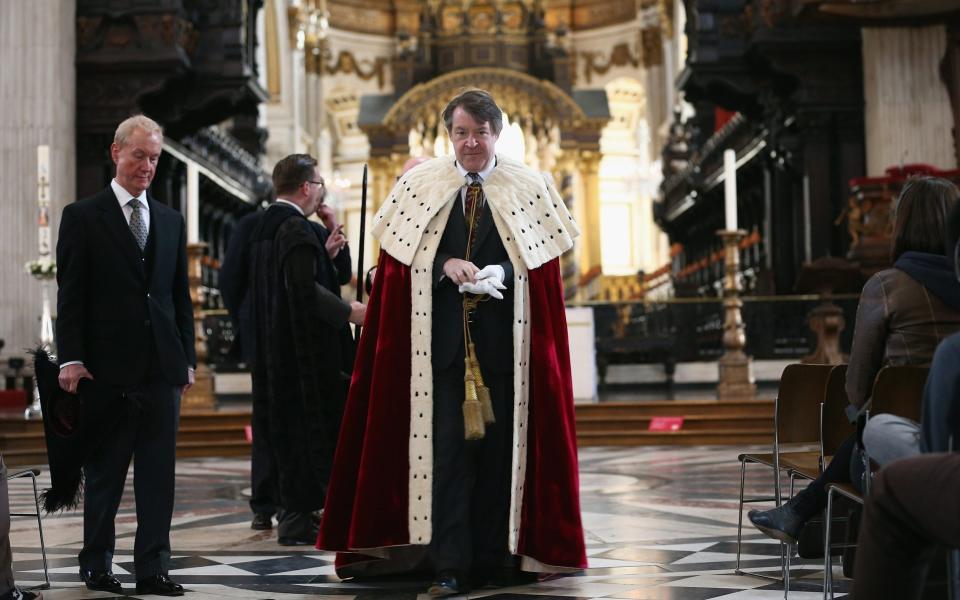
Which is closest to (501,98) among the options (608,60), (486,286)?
(608,60)

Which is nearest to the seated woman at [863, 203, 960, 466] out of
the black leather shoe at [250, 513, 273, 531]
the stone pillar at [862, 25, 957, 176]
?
the black leather shoe at [250, 513, 273, 531]

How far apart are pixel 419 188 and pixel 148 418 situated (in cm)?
120

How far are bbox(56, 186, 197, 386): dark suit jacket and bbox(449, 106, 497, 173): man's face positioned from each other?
1.09 meters

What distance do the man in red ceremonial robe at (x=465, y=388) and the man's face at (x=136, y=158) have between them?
0.79 meters

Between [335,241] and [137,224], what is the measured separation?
1499 mm

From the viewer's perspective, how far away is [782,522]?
13.4 ft

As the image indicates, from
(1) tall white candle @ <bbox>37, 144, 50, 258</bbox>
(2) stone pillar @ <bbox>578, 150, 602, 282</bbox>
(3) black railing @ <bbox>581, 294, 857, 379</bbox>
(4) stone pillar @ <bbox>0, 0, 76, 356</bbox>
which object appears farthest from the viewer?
(2) stone pillar @ <bbox>578, 150, 602, 282</bbox>

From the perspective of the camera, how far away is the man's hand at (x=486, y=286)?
427 cm

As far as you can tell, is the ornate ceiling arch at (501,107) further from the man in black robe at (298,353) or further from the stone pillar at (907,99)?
the man in black robe at (298,353)

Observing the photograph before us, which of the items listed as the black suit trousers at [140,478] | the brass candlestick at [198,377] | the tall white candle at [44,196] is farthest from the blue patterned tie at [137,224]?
the brass candlestick at [198,377]

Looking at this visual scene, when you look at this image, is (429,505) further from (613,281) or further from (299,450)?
(613,281)

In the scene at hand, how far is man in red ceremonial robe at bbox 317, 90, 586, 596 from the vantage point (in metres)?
4.49

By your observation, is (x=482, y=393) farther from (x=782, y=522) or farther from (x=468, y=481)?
(x=782, y=522)

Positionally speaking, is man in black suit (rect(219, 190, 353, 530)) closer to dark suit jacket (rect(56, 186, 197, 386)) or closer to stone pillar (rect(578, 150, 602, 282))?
dark suit jacket (rect(56, 186, 197, 386))
